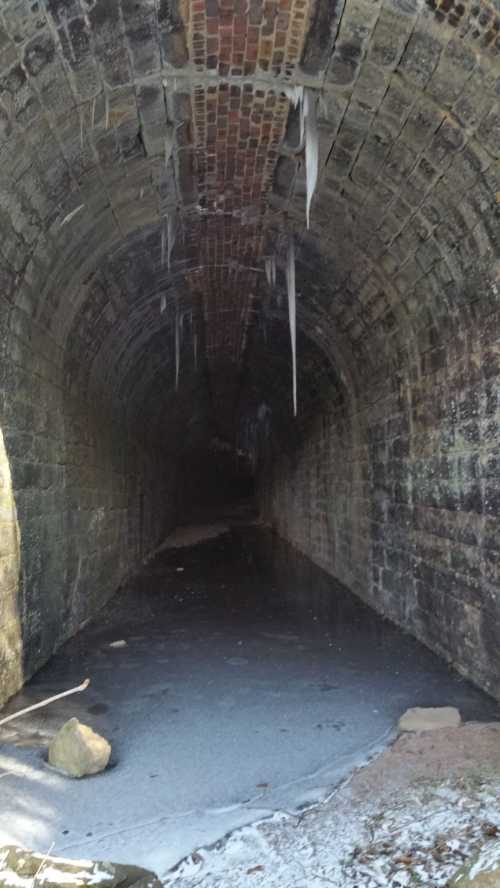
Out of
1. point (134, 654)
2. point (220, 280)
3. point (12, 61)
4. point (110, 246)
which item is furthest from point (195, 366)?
point (12, 61)

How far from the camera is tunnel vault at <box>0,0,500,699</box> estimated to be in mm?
4051

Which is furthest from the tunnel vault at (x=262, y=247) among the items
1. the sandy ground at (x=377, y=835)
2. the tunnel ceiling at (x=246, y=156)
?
the sandy ground at (x=377, y=835)

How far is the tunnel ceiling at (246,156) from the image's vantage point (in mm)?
3936

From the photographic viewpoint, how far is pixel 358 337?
7.91 metres

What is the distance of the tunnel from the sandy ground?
148 centimetres

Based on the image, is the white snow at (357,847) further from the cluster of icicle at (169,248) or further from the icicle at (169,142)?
the cluster of icicle at (169,248)

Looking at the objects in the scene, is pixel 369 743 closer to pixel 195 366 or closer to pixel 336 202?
pixel 336 202

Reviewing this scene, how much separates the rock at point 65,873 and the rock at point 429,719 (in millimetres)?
2095

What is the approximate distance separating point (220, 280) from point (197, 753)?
6058 mm

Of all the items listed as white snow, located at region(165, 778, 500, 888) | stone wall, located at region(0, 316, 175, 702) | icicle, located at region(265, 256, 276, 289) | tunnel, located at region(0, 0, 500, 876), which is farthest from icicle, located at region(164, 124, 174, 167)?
white snow, located at region(165, 778, 500, 888)

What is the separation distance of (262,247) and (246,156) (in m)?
1.84

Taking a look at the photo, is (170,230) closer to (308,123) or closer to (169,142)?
(169,142)

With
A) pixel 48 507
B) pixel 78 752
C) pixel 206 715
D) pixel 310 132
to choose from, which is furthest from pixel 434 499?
pixel 78 752

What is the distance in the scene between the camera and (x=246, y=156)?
564cm
